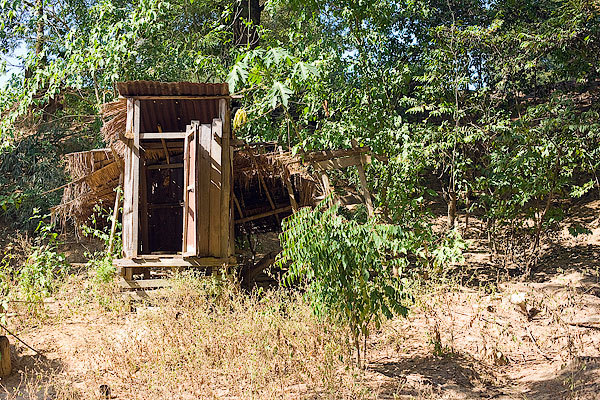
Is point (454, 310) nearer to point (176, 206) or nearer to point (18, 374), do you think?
point (18, 374)

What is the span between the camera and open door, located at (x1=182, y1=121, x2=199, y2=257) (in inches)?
325

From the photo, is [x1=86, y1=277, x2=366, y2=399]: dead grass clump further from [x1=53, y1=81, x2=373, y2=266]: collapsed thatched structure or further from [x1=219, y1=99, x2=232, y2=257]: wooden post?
[x1=53, y1=81, x2=373, y2=266]: collapsed thatched structure

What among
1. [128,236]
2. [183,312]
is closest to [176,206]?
[128,236]

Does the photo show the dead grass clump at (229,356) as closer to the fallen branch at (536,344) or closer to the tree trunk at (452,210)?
the fallen branch at (536,344)

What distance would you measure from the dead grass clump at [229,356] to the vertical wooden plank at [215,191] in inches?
68.3

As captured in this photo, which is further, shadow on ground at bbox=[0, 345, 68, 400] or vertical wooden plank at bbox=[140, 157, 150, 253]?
vertical wooden plank at bbox=[140, 157, 150, 253]

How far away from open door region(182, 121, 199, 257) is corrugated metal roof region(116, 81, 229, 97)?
24.4 inches

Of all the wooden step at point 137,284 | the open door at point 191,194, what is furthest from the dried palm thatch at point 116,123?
the wooden step at point 137,284

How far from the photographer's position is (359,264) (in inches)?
205

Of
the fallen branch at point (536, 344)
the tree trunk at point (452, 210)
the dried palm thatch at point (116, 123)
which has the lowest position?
the fallen branch at point (536, 344)

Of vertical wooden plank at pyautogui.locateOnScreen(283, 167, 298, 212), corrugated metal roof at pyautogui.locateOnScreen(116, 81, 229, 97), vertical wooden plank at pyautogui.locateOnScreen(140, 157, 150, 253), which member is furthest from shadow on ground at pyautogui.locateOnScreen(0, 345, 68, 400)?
vertical wooden plank at pyautogui.locateOnScreen(283, 167, 298, 212)

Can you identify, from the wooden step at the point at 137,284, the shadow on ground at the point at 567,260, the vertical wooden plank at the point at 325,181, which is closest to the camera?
the wooden step at the point at 137,284

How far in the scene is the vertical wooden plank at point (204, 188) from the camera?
846 cm

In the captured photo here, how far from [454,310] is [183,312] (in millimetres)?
3571
